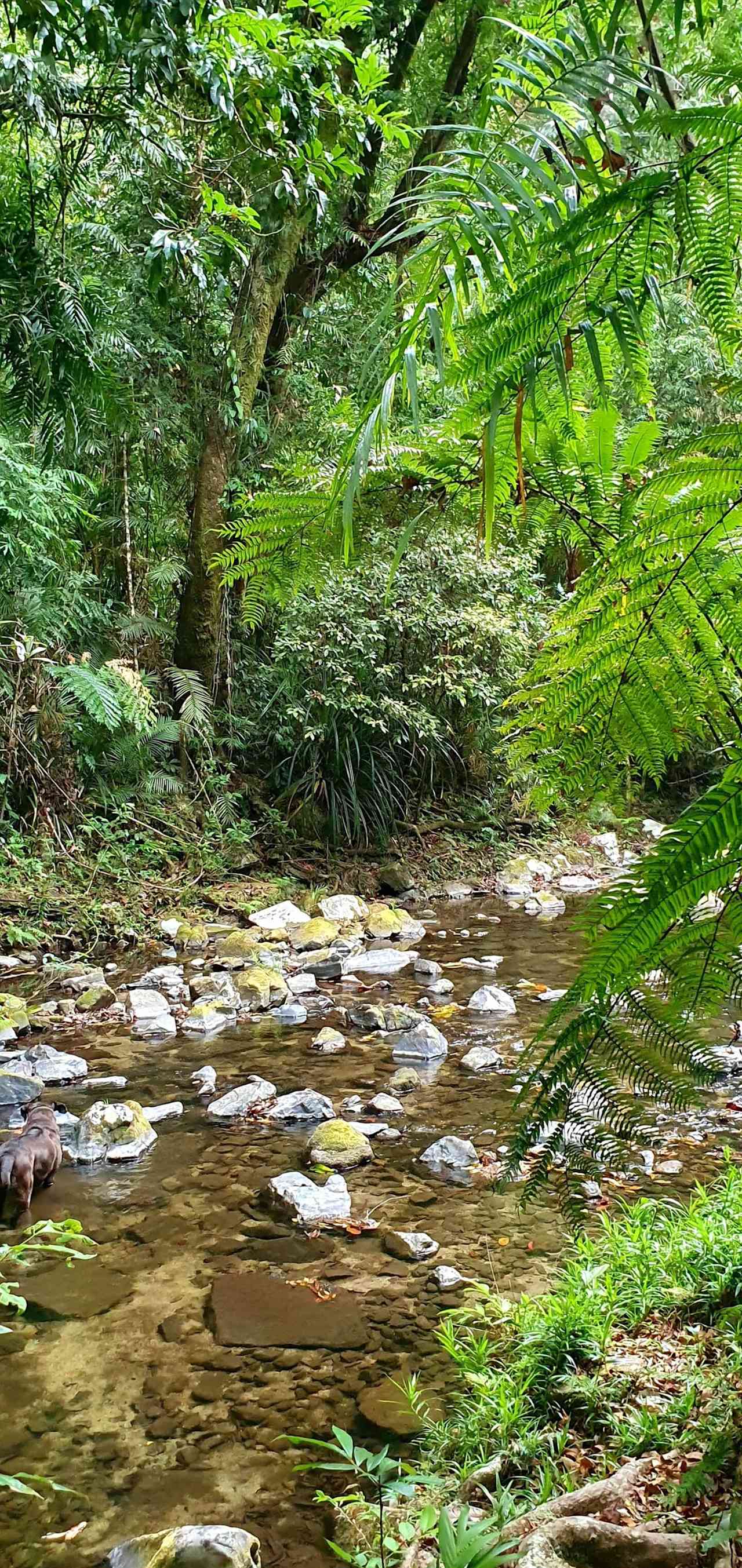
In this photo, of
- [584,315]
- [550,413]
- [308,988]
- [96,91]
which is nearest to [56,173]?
[96,91]

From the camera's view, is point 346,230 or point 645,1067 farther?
point 346,230

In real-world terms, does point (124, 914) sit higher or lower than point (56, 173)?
lower

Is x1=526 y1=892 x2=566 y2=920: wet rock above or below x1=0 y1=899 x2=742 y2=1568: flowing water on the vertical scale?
below

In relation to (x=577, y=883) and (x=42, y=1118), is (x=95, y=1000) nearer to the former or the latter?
(x=42, y=1118)

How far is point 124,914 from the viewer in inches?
242

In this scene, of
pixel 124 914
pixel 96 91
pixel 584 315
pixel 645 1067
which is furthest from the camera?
pixel 124 914

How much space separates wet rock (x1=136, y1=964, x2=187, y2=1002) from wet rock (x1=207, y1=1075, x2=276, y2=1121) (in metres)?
1.41

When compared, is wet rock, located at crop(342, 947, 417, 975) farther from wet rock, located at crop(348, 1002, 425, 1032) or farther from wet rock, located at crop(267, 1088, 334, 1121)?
wet rock, located at crop(267, 1088, 334, 1121)

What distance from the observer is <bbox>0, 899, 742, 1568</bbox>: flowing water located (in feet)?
6.38

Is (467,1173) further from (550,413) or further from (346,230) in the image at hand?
(346,230)

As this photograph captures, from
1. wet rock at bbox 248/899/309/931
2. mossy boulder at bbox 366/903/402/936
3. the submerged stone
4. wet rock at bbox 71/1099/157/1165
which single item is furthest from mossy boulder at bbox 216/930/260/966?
wet rock at bbox 71/1099/157/1165

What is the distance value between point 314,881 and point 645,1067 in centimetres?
627

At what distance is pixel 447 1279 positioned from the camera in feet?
8.73

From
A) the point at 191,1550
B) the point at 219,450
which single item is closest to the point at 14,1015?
the point at 191,1550
